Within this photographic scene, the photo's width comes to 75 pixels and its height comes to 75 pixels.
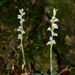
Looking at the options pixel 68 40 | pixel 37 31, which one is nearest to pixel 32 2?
pixel 37 31

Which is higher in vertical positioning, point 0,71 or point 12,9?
point 12,9

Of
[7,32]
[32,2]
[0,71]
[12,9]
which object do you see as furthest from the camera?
[32,2]

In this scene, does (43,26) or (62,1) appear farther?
(62,1)

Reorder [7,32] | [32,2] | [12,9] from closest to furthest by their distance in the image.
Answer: [7,32], [12,9], [32,2]

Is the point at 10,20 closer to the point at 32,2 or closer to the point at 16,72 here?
the point at 32,2

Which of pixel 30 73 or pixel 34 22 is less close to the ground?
pixel 34 22

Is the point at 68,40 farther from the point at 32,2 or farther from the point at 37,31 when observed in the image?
the point at 32,2

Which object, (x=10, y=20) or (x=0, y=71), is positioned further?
(x=10, y=20)

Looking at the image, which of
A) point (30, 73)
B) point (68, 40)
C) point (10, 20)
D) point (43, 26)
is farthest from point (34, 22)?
point (30, 73)

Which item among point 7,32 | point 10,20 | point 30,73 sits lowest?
point 30,73
